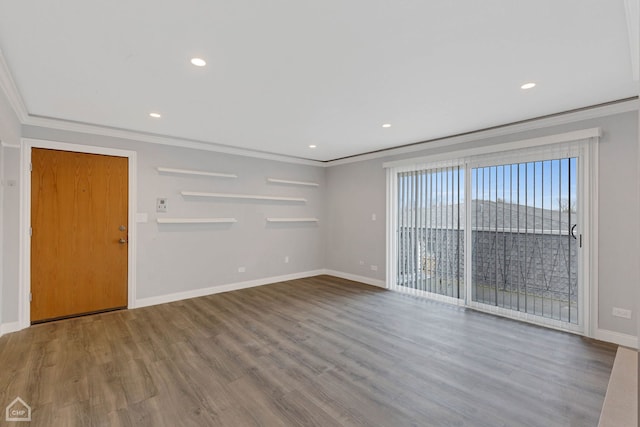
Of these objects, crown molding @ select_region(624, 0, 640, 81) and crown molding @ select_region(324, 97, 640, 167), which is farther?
crown molding @ select_region(324, 97, 640, 167)

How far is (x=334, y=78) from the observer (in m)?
2.54

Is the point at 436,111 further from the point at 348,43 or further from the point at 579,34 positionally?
the point at 348,43

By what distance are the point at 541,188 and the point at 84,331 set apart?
573cm

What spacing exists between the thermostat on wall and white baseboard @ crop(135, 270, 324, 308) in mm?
1309

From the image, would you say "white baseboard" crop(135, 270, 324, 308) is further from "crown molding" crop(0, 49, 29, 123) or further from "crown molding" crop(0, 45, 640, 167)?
"crown molding" crop(0, 49, 29, 123)

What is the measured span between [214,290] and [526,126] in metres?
5.15

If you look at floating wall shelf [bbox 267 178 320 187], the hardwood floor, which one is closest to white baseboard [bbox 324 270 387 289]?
the hardwood floor

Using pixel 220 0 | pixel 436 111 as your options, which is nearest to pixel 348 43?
pixel 220 0

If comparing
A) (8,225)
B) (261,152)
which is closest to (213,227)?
(261,152)

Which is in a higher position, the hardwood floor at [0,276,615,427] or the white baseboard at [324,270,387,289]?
the white baseboard at [324,270,387,289]

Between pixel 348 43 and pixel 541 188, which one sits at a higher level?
pixel 348 43

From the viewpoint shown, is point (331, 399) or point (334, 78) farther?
point (334, 78)

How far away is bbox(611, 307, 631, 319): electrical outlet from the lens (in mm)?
3049

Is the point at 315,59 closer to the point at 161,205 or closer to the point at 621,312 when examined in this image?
the point at 161,205
